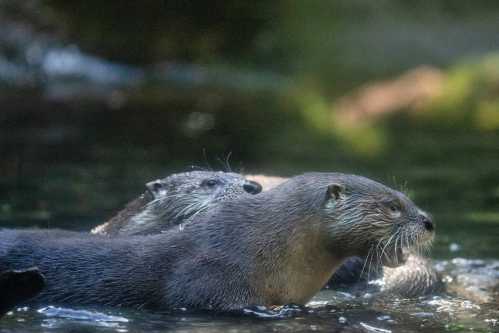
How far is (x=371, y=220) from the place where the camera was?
6125 millimetres

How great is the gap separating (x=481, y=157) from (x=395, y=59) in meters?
5.93

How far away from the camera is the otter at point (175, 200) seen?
24.3 ft

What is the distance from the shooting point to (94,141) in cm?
1335

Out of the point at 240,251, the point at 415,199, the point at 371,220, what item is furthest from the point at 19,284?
the point at 415,199

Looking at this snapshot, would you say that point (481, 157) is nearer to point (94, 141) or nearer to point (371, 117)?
point (371, 117)

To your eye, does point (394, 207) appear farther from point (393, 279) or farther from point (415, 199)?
point (415, 199)

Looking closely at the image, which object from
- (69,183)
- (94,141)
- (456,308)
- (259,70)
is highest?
(259,70)

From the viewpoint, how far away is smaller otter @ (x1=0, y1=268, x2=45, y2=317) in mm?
5051

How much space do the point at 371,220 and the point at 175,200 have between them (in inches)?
75.8

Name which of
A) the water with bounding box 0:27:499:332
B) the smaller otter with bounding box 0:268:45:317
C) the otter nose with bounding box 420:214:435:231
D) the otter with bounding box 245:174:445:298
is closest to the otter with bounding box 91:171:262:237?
the otter with bounding box 245:174:445:298

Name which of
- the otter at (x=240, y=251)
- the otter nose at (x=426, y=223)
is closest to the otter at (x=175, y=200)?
the otter at (x=240, y=251)

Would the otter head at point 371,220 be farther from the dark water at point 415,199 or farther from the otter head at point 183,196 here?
the otter head at point 183,196

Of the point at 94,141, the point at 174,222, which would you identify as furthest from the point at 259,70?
the point at 174,222

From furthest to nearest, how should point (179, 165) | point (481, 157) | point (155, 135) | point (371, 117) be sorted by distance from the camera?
point (371, 117)
point (155, 135)
point (481, 157)
point (179, 165)
